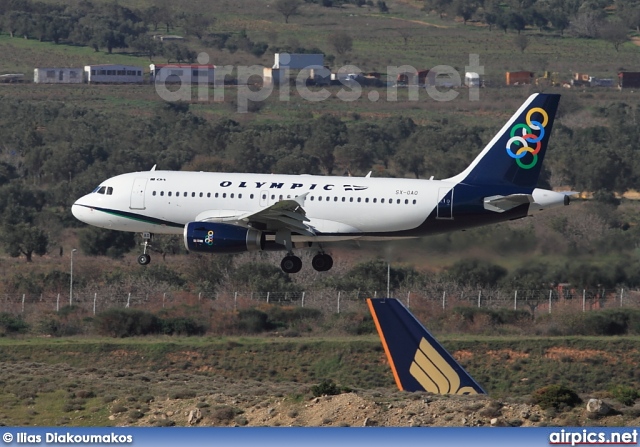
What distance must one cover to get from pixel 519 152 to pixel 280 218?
1109 cm

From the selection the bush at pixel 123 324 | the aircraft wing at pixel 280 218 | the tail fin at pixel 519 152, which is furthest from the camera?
the bush at pixel 123 324

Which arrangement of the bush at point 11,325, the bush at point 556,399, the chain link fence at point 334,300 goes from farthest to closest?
the chain link fence at point 334,300 < the bush at point 11,325 < the bush at point 556,399

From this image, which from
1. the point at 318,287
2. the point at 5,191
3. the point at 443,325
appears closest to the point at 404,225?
the point at 443,325

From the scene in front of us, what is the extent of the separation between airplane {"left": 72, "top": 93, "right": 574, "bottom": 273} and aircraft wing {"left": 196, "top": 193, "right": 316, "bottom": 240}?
43mm

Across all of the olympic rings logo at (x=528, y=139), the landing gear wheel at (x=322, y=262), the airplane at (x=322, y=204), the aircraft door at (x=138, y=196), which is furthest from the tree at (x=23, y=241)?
the olympic rings logo at (x=528, y=139)

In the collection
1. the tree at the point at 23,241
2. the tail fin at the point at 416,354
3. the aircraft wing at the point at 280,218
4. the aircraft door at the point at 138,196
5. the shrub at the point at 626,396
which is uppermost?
the aircraft door at the point at 138,196

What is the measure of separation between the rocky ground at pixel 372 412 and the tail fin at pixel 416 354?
915mm

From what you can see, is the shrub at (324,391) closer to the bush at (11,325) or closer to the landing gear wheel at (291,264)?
the landing gear wheel at (291,264)

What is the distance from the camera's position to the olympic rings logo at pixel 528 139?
6400 cm

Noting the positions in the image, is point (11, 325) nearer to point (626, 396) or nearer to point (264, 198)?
point (264, 198)

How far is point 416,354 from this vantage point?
49781mm

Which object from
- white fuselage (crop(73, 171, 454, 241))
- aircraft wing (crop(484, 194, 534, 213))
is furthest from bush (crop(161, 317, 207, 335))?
aircraft wing (crop(484, 194, 534, 213))

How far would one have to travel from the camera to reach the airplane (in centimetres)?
6234

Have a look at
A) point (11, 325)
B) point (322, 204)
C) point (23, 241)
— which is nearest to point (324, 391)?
point (322, 204)
